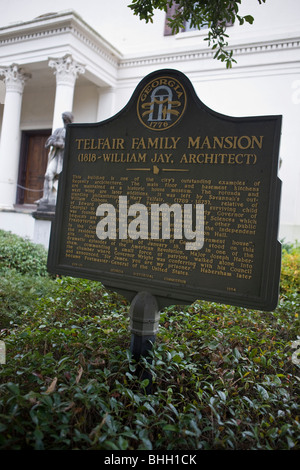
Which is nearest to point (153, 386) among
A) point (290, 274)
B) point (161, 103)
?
point (161, 103)

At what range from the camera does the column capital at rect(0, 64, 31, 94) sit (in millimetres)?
13859

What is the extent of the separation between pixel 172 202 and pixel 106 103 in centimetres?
1296

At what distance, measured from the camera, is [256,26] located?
42.0 ft

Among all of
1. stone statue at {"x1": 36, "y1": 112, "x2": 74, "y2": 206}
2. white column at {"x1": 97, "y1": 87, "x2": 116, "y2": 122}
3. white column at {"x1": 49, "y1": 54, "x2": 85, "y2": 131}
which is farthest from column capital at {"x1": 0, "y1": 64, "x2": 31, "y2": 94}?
stone statue at {"x1": 36, "y1": 112, "x2": 74, "y2": 206}

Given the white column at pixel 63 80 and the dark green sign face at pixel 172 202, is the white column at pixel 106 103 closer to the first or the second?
the white column at pixel 63 80

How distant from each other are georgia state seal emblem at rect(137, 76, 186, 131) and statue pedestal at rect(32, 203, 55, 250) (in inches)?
269

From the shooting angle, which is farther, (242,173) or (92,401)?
(242,173)

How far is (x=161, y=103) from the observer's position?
3037 millimetres

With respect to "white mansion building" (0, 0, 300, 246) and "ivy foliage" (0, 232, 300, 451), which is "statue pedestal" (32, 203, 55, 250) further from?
"ivy foliage" (0, 232, 300, 451)

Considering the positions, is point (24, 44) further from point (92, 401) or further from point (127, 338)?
point (92, 401)

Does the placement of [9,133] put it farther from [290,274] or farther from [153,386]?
[153,386]

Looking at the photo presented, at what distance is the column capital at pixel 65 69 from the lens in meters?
12.6
